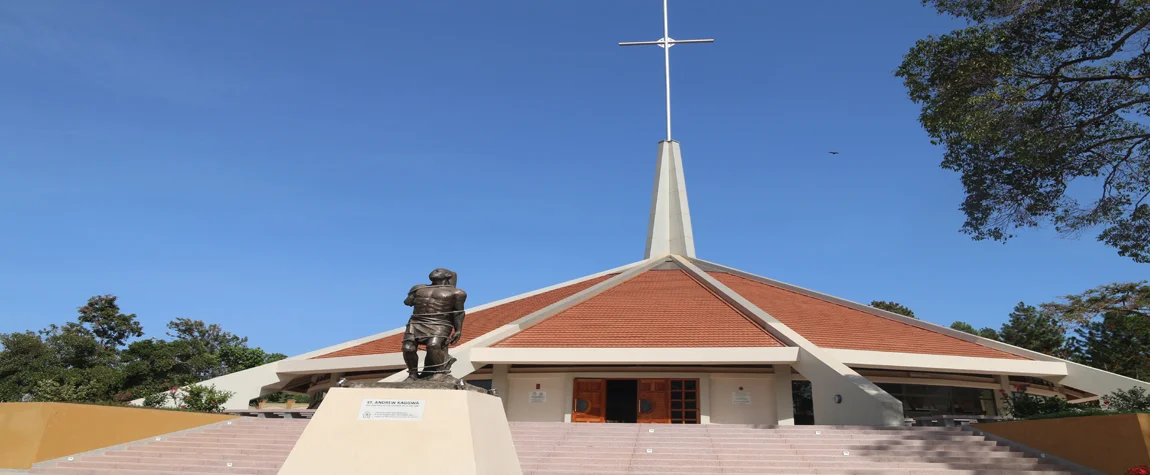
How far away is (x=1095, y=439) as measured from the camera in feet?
29.1

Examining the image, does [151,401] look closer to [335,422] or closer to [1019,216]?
[335,422]

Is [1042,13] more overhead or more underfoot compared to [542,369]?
more overhead

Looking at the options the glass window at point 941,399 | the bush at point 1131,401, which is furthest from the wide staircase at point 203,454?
the glass window at point 941,399

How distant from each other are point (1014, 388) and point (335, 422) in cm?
1893

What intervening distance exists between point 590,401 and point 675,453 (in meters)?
6.83

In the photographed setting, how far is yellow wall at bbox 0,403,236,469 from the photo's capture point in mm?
10453

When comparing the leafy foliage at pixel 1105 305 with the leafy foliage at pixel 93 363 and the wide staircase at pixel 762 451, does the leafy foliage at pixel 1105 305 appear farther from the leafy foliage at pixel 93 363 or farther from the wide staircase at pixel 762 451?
the leafy foliage at pixel 93 363

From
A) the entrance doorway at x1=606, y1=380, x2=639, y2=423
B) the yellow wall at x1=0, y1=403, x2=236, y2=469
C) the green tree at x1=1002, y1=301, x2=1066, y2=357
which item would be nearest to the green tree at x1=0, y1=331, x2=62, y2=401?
the yellow wall at x1=0, y1=403, x2=236, y2=469

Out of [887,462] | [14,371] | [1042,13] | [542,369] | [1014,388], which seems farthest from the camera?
[14,371]

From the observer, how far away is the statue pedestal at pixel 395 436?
6.37 meters

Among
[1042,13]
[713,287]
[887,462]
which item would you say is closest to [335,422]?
[887,462]

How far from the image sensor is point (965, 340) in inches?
759

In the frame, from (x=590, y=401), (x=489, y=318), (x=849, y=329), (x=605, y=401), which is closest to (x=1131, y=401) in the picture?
(x=849, y=329)

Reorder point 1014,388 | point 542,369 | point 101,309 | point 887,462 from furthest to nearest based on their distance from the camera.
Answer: point 101,309, point 1014,388, point 542,369, point 887,462
